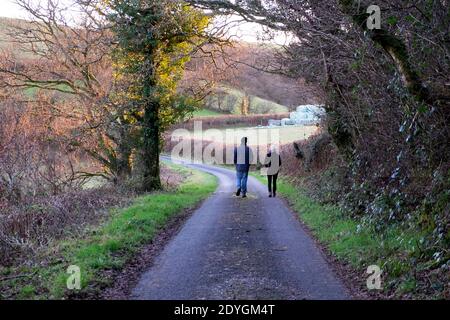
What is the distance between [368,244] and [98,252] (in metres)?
5.07

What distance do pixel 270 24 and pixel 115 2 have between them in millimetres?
6644

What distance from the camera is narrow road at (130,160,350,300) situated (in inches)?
266

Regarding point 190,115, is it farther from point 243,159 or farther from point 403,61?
point 403,61

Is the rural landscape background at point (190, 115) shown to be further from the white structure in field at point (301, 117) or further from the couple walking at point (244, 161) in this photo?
Result: the couple walking at point (244, 161)

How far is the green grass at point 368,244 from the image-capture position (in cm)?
696

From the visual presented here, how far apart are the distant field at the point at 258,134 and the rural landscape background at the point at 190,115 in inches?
435

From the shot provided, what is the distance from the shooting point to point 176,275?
764 centimetres

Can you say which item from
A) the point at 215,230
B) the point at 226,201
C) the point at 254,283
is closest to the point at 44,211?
the point at 215,230

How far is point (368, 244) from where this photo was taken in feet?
28.9

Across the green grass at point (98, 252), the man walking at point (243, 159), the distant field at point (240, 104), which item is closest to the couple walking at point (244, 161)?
the man walking at point (243, 159)

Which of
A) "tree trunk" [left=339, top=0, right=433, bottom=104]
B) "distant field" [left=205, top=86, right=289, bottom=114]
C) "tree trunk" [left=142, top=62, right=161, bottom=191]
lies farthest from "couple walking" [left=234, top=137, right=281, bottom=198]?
"distant field" [left=205, top=86, right=289, bottom=114]

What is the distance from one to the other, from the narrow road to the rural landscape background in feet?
1.64

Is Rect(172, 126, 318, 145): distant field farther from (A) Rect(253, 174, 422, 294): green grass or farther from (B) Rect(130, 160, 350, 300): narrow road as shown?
(B) Rect(130, 160, 350, 300): narrow road

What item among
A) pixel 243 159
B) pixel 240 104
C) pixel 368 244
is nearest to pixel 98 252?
pixel 368 244
